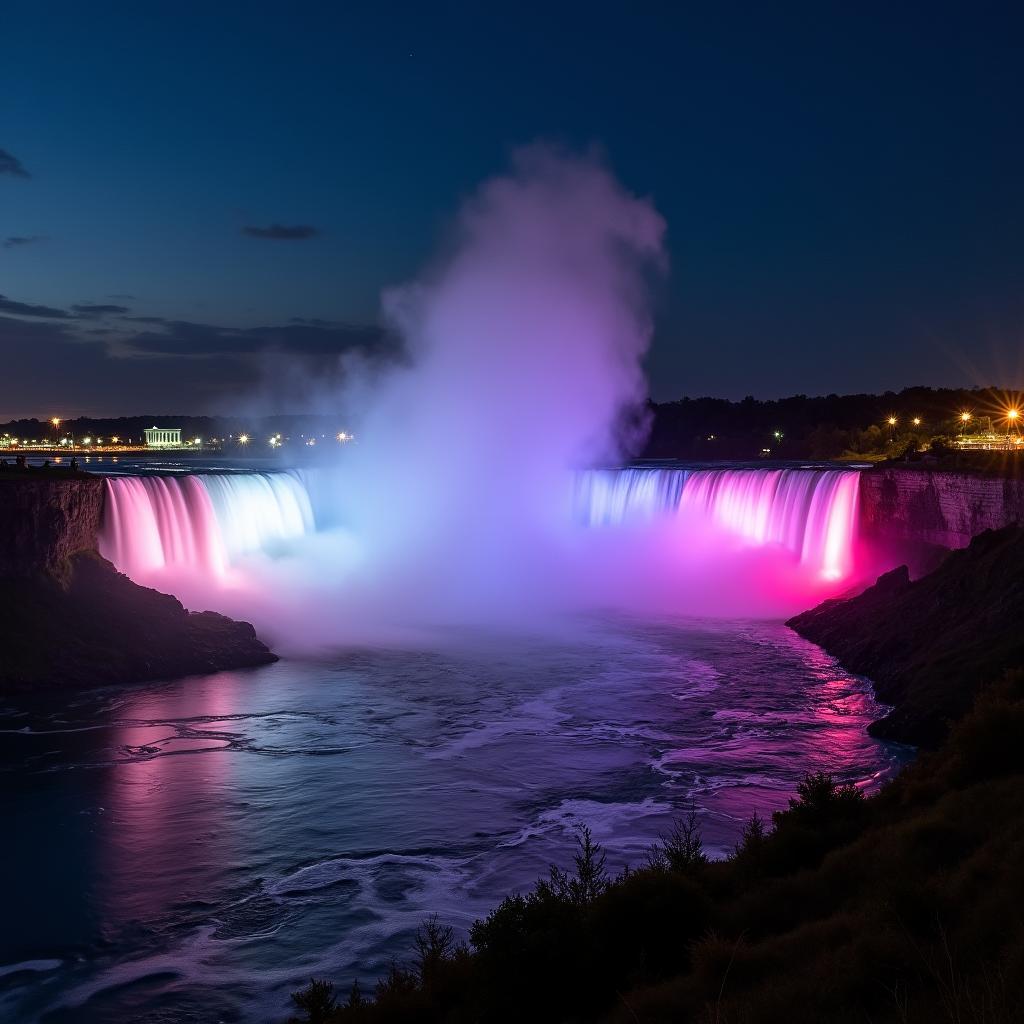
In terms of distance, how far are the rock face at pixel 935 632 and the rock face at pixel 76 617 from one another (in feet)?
54.4

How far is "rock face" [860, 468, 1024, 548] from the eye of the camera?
1151 inches

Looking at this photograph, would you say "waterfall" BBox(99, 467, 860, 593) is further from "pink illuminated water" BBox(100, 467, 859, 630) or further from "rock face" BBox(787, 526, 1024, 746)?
"rock face" BBox(787, 526, 1024, 746)

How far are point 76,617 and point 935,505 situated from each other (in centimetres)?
2596

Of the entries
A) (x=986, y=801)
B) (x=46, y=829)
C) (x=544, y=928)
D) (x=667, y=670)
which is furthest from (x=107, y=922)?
(x=667, y=670)

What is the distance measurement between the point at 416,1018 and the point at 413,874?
573 centimetres

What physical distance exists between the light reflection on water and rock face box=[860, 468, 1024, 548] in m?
6.33

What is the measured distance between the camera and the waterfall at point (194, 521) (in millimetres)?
34344

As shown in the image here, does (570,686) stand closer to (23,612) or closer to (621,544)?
(23,612)

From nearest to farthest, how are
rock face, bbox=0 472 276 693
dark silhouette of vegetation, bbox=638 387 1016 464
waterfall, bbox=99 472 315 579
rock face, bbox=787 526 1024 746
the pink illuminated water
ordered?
1. rock face, bbox=787 526 1024 746
2. rock face, bbox=0 472 276 693
3. waterfall, bbox=99 472 315 579
4. the pink illuminated water
5. dark silhouette of vegetation, bbox=638 387 1016 464

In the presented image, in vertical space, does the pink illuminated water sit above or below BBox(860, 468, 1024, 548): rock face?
below

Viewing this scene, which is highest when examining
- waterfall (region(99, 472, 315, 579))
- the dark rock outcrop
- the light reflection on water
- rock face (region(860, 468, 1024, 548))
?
rock face (region(860, 468, 1024, 548))

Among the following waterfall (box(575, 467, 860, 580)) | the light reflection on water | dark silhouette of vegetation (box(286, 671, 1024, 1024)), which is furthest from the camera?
waterfall (box(575, 467, 860, 580))

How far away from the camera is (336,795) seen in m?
19.2

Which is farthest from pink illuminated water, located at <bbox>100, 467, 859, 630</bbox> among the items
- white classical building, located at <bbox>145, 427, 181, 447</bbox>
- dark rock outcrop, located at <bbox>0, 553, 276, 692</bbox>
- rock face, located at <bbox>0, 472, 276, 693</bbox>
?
white classical building, located at <bbox>145, 427, 181, 447</bbox>
